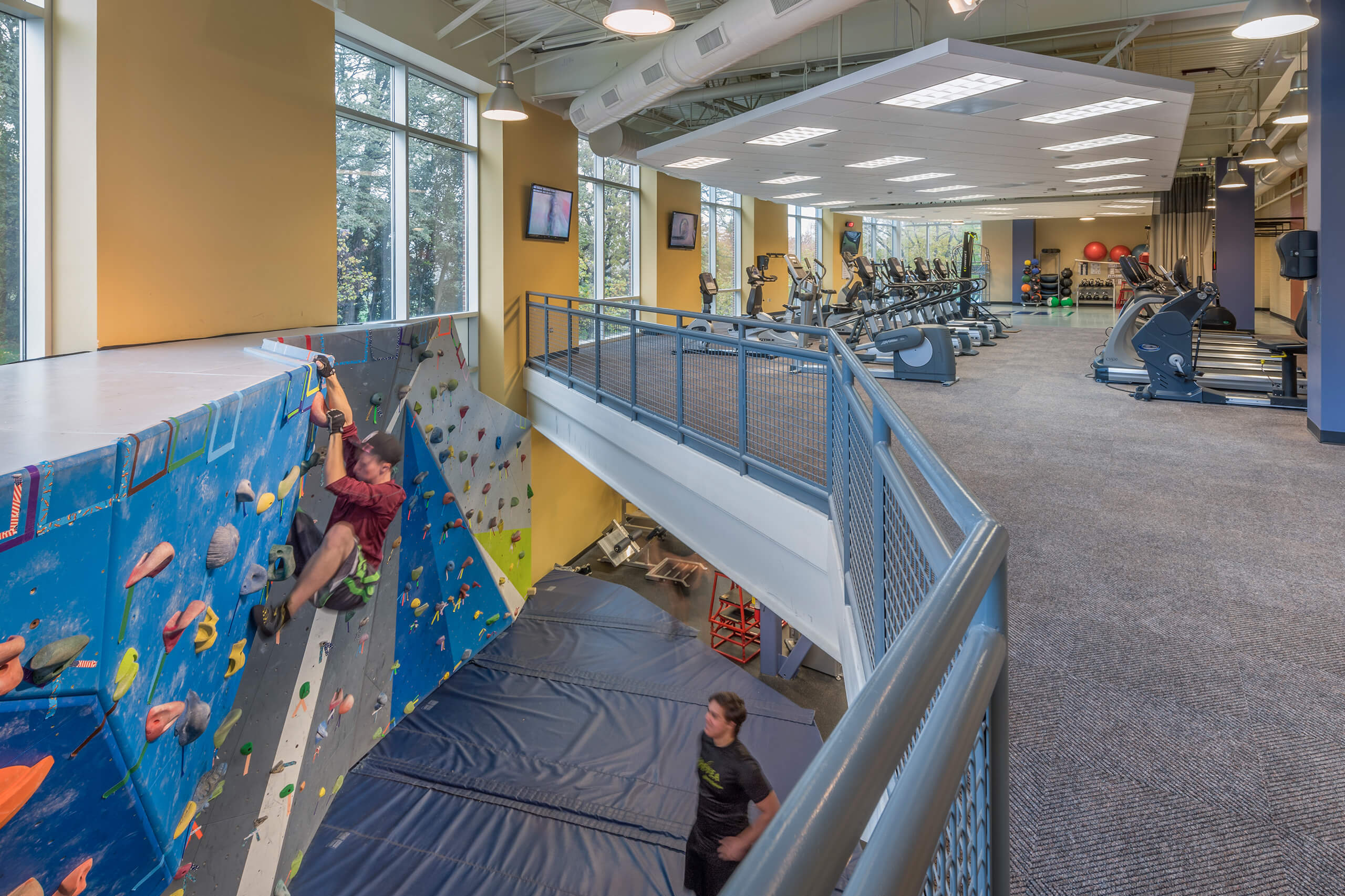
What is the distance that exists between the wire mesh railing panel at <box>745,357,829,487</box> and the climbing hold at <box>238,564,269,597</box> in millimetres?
2613

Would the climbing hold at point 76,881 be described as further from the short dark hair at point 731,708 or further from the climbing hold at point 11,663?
the short dark hair at point 731,708

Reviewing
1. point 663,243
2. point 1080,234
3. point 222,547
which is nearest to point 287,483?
point 222,547

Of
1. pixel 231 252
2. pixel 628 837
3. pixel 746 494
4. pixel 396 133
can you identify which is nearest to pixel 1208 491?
pixel 746 494

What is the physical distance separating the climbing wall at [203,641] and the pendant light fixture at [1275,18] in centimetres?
531

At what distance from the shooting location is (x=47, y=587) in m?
2.03

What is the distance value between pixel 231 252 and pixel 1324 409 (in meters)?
7.52

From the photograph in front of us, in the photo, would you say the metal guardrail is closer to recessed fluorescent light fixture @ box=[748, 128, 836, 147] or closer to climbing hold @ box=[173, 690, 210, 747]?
climbing hold @ box=[173, 690, 210, 747]

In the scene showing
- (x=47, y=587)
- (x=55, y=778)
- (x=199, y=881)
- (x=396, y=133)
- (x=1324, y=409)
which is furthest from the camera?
(x=396, y=133)

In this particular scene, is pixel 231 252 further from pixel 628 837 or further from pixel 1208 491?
pixel 1208 491

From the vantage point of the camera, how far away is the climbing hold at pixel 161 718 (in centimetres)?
272

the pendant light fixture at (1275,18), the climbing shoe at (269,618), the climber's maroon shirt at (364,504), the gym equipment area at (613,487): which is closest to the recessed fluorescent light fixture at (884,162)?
the gym equipment area at (613,487)

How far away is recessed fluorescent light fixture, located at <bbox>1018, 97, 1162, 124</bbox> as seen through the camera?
6.34m

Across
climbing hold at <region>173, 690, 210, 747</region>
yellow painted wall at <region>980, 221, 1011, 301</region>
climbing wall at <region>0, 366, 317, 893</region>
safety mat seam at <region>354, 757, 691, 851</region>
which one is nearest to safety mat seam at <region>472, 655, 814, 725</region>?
safety mat seam at <region>354, 757, 691, 851</region>

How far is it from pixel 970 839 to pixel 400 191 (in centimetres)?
823
